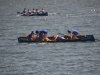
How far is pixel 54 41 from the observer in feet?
235

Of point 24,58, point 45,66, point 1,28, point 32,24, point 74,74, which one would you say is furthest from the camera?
point 32,24

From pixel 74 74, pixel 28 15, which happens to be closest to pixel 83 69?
pixel 74 74

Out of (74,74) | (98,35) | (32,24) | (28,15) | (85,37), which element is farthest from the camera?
(28,15)

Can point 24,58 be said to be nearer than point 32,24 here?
Yes

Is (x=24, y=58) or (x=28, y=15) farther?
(x=28, y=15)

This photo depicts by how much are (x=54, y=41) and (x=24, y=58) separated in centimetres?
1248

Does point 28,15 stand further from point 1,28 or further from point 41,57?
point 41,57

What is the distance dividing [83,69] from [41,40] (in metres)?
19.5

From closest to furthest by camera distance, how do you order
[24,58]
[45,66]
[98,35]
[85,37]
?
[45,66]
[24,58]
[85,37]
[98,35]

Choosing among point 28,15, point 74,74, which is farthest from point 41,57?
point 28,15

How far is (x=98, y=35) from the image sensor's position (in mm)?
81625

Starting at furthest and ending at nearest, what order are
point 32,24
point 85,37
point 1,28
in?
point 32,24
point 1,28
point 85,37

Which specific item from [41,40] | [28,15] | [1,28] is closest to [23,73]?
[41,40]

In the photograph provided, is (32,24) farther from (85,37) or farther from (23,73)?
(23,73)
